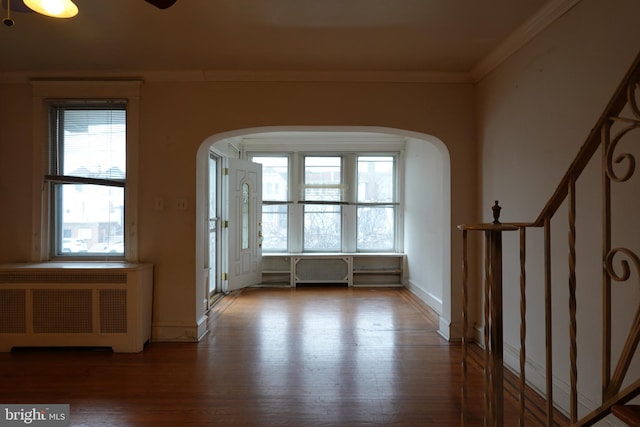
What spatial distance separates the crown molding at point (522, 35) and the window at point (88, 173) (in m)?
3.53

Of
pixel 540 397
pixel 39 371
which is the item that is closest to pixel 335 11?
pixel 540 397

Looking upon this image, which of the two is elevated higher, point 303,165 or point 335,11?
point 335,11

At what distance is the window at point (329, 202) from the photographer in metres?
6.34

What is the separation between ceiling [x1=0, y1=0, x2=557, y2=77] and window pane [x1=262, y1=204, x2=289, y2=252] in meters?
3.22

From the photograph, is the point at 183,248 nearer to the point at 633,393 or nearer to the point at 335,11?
the point at 335,11

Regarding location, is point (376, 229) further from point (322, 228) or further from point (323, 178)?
point (323, 178)

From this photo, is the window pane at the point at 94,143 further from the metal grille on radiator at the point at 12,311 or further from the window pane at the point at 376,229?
the window pane at the point at 376,229

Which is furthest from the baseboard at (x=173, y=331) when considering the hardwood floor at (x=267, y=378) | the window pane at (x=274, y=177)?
the window pane at (x=274, y=177)

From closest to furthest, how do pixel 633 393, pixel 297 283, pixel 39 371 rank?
pixel 633 393 < pixel 39 371 < pixel 297 283

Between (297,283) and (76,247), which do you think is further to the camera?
(297,283)

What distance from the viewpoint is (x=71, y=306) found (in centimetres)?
322

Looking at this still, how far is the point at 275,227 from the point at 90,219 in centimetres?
318

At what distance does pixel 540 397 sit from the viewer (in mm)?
2475

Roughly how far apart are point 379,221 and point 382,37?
394 cm
